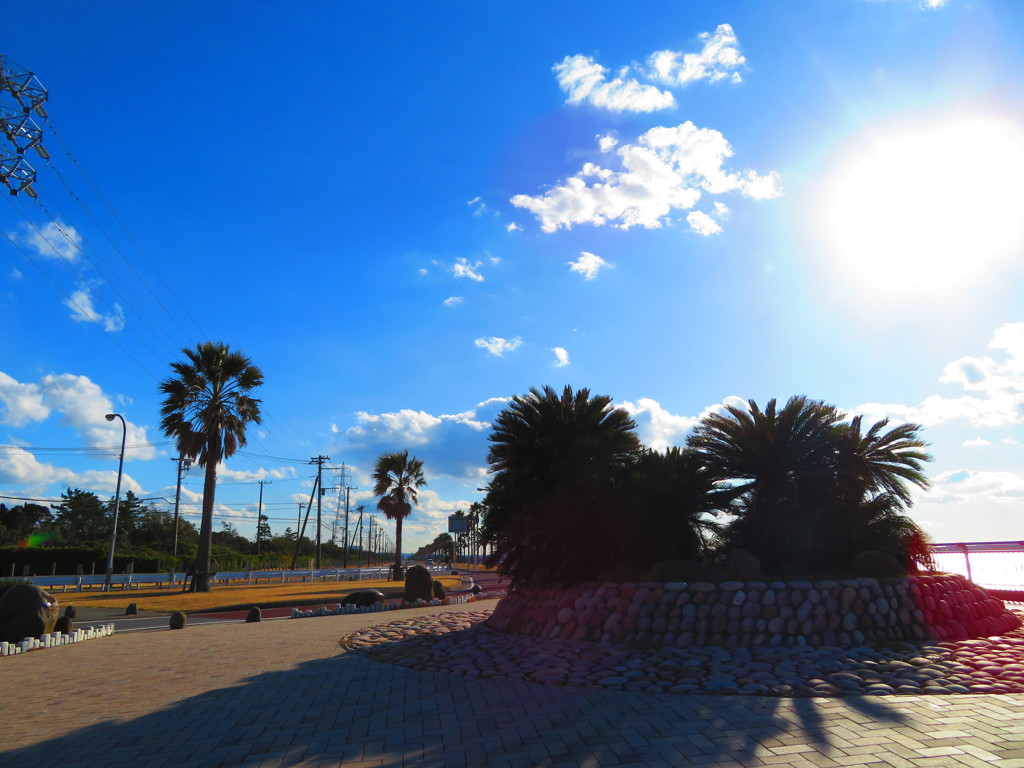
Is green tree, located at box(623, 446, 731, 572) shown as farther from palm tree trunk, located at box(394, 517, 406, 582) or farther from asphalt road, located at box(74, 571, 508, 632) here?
palm tree trunk, located at box(394, 517, 406, 582)

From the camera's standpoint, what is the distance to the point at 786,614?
918cm

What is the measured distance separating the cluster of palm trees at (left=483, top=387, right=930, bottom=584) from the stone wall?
4.63 feet

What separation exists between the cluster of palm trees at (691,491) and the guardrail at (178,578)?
23.6 meters

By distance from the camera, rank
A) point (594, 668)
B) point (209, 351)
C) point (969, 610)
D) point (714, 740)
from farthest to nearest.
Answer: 1. point (209, 351)
2. point (969, 610)
3. point (594, 668)
4. point (714, 740)

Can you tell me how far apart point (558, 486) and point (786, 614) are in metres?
4.58

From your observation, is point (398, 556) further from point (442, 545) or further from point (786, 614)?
point (442, 545)

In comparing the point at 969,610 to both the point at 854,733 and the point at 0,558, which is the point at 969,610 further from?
the point at 0,558

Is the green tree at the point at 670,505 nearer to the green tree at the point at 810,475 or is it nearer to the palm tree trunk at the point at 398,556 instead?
the green tree at the point at 810,475

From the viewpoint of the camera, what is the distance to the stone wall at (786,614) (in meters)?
9.12

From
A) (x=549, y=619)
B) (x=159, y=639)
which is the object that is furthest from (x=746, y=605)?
(x=159, y=639)

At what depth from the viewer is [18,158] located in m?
15.7

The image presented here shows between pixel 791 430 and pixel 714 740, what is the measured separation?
28.8 ft

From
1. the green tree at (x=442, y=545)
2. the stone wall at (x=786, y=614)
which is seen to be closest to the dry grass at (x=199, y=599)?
the stone wall at (x=786, y=614)

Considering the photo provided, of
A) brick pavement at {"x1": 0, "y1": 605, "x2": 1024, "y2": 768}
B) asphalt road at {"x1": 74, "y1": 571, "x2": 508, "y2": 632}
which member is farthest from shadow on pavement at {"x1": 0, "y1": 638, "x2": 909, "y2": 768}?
asphalt road at {"x1": 74, "y1": 571, "x2": 508, "y2": 632}
